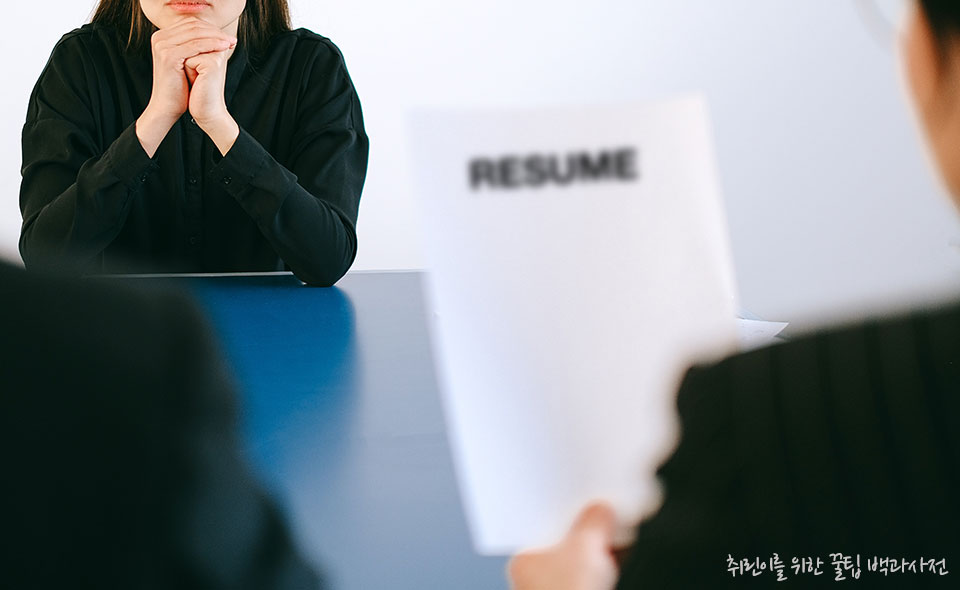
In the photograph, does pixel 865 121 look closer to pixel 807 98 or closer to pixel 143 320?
pixel 807 98

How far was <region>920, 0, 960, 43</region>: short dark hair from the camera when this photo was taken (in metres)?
0.17

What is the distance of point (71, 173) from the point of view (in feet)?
2.31

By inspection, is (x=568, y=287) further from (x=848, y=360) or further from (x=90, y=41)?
(x=90, y=41)

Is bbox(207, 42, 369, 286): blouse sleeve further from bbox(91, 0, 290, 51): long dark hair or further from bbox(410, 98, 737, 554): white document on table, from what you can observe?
bbox(410, 98, 737, 554): white document on table

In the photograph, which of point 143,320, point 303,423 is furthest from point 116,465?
point 303,423

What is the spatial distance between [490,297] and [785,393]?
0.21 ft

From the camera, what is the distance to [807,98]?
0.21 m

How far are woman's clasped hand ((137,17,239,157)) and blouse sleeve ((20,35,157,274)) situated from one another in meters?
0.02

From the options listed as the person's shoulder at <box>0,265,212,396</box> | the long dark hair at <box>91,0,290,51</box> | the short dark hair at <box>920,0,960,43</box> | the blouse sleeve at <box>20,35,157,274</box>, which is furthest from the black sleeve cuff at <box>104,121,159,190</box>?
the short dark hair at <box>920,0,960,43</box>

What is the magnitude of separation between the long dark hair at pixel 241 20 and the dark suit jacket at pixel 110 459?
526 millimetres

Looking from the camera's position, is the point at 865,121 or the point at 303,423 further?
the point at 303,423

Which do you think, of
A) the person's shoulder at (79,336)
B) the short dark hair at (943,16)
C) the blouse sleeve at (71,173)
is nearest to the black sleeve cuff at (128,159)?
the blouse sleeve at (71,173)

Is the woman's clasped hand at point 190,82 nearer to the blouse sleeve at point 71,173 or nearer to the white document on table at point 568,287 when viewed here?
the blouse sleeve at point 71,173

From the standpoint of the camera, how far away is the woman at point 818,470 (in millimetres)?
190
